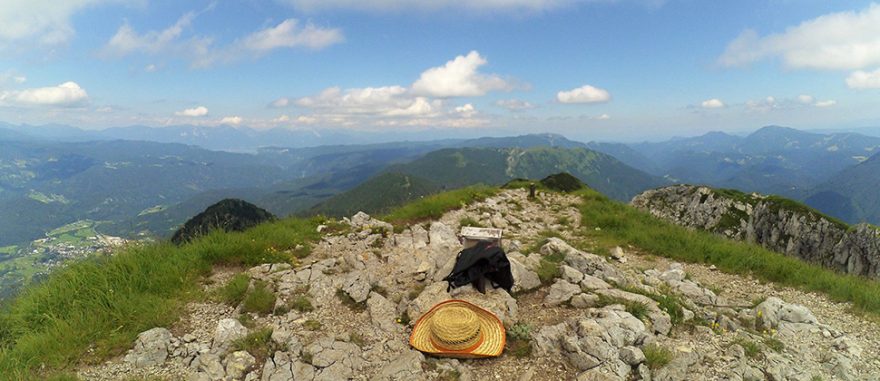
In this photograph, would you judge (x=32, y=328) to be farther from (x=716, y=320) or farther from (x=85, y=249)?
(x=716, y=320)

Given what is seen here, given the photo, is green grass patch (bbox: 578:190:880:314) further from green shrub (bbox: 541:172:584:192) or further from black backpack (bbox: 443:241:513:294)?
black backpack (bbox: 443:241:513:294)

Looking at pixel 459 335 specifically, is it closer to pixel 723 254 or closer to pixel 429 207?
pixel 429 207

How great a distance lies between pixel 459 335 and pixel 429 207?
1074cm

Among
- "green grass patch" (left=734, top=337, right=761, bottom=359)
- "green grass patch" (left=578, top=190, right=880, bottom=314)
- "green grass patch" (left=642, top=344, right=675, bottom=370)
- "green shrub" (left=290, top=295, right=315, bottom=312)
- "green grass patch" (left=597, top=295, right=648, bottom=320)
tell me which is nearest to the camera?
"green grass patch" (left=642, top=344, right=675, bottom=370)

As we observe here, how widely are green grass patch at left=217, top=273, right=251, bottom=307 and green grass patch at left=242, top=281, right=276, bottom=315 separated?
24 cm

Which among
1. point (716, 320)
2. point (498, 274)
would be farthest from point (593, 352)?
point (716, 320)

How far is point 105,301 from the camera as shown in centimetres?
719

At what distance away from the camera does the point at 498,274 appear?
8453 mm

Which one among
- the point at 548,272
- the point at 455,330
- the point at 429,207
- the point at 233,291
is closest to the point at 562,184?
the point at 429,207

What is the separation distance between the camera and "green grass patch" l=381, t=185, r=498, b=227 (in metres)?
15.9

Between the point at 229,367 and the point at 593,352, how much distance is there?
6329 millimetres

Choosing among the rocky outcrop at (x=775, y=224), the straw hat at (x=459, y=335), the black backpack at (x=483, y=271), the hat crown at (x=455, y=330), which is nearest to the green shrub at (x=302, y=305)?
the straw hat at (x=459, y=335)

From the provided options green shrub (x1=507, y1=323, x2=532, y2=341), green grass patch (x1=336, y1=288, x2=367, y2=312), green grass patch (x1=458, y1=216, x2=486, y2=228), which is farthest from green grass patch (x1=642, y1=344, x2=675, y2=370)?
green grass patch (x1=458, y1=216, x2=486, y2=228)

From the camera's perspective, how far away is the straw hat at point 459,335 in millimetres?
6449
